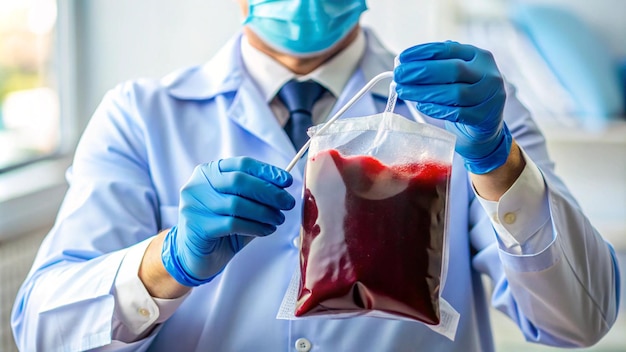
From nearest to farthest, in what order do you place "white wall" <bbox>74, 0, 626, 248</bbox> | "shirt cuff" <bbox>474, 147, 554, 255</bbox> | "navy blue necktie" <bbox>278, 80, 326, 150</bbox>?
"shirt cuff" <bbox>474, 147, 554, 255</bbox> → "navy blue necktie" <bbox>278, 80, 326, 150</bbox> → "white wall" <bbox>74, 0, 626, 248</bbox>

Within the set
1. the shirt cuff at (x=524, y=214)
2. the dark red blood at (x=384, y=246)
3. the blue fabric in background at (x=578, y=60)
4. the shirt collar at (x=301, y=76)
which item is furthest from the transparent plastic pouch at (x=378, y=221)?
the blue fabric in background at (x=578, y=60)

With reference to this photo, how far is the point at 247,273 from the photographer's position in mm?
1148

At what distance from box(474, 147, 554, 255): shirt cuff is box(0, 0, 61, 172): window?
5.09 ft

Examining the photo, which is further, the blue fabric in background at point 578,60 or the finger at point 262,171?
the blue fabric in background at point 578,60

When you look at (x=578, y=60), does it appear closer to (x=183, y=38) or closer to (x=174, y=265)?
(x=183, y=38)

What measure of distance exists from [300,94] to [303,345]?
1.24ft

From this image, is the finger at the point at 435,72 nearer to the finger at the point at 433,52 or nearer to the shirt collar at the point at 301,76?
the finger at the point at 433,52

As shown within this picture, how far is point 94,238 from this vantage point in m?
1.16

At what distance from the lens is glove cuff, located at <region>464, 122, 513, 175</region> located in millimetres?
964

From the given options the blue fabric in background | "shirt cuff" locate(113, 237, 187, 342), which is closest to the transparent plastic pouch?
"shirt cuff" locate(113, 237, 187, 342)

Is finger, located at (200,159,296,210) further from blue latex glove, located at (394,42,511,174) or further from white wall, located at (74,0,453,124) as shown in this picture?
white wall, located at (74,0,453,124)

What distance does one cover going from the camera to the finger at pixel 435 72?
89 centimetres

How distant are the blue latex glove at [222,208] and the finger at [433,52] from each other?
200 mm

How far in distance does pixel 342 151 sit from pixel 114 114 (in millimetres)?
488
